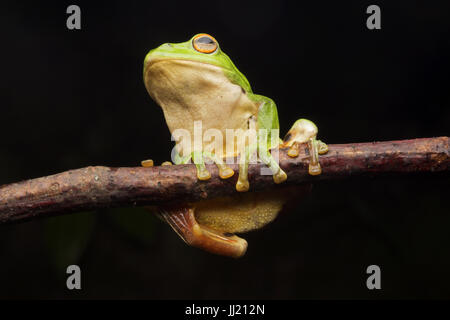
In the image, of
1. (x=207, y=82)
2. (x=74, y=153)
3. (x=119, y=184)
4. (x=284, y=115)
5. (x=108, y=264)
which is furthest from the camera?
(x=108, y=264)

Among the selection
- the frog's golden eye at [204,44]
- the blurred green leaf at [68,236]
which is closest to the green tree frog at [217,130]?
the frog's golden eye at [204,44]

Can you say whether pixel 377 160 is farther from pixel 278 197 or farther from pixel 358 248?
pixel 358 248

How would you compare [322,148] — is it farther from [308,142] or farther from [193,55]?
[193,55]

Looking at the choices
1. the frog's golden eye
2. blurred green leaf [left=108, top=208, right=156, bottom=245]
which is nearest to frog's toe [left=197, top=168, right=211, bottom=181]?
the frog's golden eye

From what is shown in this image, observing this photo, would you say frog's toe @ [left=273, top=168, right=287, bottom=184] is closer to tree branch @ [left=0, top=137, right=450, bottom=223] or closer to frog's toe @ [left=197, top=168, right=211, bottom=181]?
tree branch @ [left=0, top=137, right=450, bottom=223]

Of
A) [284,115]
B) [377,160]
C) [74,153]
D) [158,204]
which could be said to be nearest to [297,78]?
[284,115]

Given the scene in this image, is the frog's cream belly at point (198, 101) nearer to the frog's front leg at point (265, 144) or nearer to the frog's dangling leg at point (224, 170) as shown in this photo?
the frog's front leg at point (265, 144)

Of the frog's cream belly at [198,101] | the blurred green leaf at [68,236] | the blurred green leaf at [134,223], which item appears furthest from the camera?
the blurred green leaf at [134,223]
